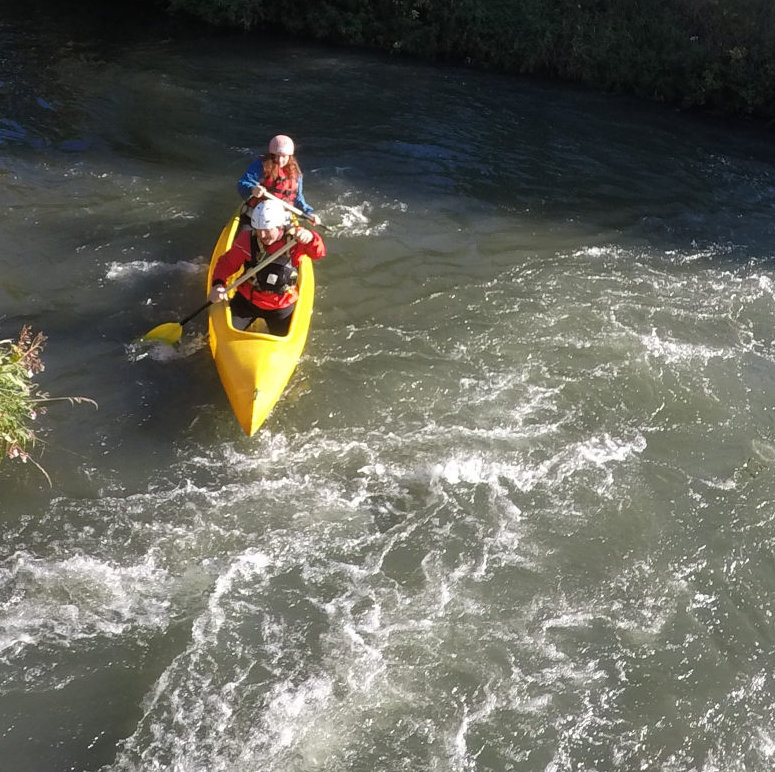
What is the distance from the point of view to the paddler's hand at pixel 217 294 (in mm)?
5184

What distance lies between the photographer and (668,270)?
7031 mm

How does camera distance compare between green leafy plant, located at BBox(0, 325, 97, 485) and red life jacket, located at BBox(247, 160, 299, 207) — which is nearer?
green leafy plant, located at BBox(0, 325, 97, 485)

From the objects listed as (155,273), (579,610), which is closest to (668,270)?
(579,610)

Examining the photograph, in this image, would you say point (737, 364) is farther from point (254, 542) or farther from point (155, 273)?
point (155, 273)

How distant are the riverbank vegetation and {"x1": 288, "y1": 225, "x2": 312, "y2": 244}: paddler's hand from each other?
23.0 feet

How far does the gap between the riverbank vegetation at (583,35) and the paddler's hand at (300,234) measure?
701 centimetres

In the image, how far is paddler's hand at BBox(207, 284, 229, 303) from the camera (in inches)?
204

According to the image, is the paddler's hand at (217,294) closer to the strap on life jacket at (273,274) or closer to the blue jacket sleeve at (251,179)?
the strap on life jacket at (273,274)

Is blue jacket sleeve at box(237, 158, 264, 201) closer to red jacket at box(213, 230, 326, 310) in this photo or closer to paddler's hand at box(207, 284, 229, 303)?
red jacket at box(213, 230, 326, 310)

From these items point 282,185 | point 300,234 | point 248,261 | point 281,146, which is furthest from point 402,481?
point 281,146

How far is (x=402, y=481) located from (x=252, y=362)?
1.18m

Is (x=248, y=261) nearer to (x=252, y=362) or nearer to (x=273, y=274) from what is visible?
(x=273, y=274)

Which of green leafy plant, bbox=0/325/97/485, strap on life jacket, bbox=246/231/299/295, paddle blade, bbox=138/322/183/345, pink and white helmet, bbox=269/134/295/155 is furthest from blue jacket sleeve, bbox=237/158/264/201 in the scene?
green leafy plant, bbox=0/325/97/485

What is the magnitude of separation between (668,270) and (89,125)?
621 cm
